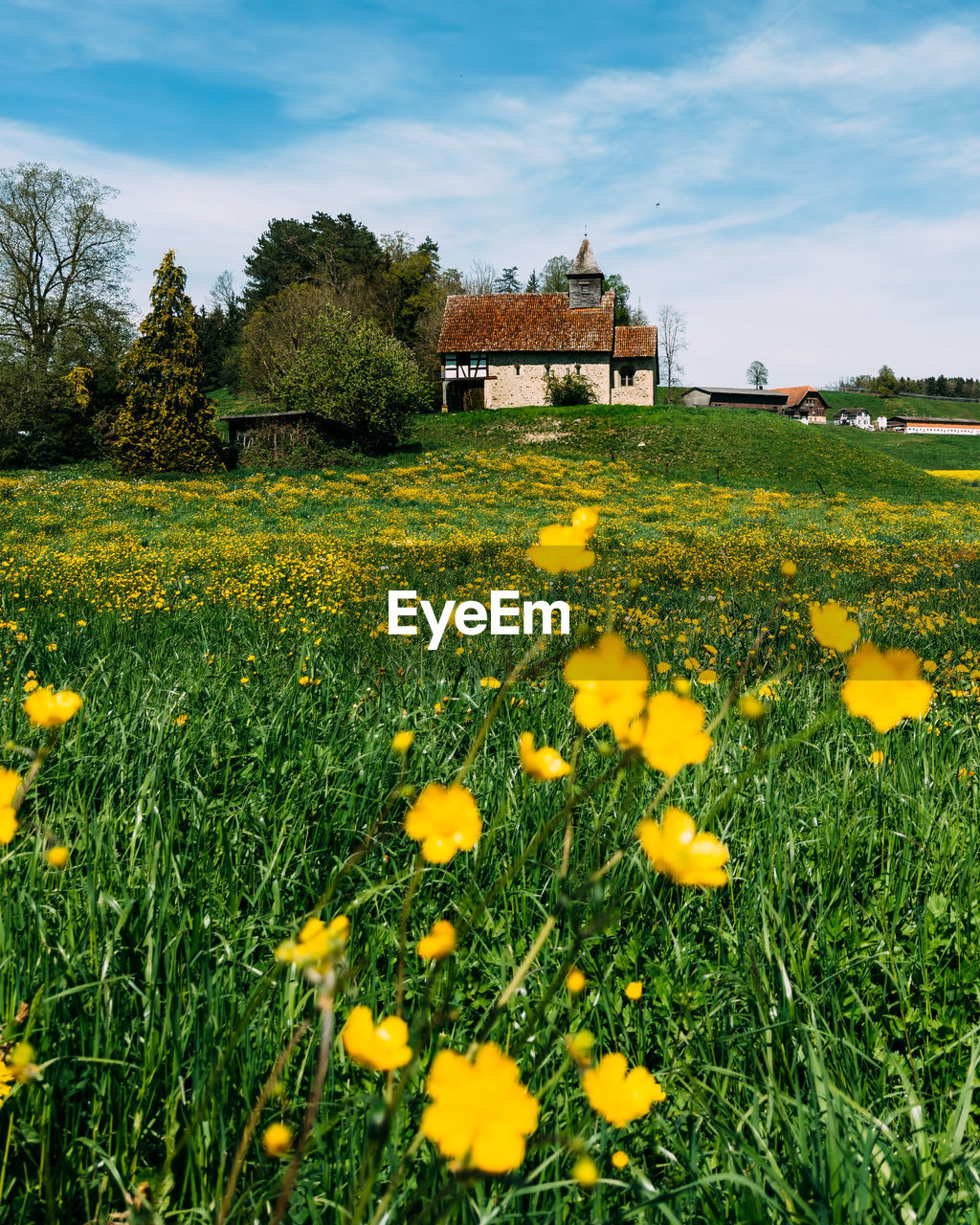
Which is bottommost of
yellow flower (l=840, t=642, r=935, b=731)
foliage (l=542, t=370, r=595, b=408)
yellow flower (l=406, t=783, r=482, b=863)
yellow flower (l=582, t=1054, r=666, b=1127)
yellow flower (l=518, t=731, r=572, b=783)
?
yellow flower (l=582, t=1054, r=666, b=1127)

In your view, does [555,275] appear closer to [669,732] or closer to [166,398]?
[166,398]

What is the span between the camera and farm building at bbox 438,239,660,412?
40.9 metres

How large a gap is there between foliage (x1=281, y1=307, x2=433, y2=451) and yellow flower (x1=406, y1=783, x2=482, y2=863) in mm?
28971

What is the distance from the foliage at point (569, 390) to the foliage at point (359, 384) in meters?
11.5

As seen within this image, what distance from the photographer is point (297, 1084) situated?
140cm

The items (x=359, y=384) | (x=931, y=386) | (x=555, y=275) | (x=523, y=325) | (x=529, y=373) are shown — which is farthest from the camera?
(x=931, y=386)

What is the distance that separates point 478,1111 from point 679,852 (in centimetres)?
19

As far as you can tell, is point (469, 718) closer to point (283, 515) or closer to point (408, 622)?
point (408, 622)

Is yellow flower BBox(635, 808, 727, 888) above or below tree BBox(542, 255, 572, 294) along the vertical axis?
below

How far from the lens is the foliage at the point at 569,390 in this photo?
39188 mm

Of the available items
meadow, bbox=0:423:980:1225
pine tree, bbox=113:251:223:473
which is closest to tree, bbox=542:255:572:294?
pine tree, bbox=113:251:223:473

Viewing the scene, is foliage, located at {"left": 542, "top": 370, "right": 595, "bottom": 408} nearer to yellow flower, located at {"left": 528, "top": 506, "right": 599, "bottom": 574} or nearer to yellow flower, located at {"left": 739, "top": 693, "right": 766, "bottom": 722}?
yellow flower, located at {"left": 528, "top": 506, "right": 599, "bottom": 574}

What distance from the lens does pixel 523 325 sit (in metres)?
41.7

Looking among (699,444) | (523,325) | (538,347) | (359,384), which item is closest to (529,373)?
(538,347)
